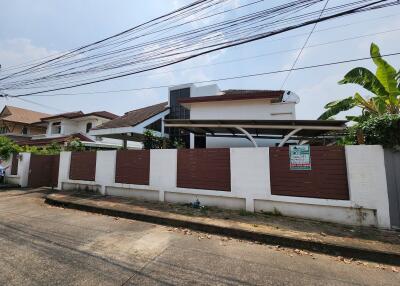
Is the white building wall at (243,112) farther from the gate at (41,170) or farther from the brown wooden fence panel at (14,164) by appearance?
the brown wooden fence panel at (14,164)

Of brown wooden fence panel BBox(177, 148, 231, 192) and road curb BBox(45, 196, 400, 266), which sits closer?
road curb BBox(45, 196, 400, 266)

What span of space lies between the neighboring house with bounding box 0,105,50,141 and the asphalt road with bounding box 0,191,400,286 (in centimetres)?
2979

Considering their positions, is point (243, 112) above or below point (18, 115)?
below

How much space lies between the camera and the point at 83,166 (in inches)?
431

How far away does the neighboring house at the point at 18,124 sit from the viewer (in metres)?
29.2

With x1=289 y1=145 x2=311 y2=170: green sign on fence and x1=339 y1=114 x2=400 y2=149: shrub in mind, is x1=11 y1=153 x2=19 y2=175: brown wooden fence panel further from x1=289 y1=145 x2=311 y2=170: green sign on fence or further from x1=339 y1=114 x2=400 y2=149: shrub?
x1=339 y1=114 x2=400 y2=149: shrub

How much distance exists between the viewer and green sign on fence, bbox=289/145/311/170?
21.0ft

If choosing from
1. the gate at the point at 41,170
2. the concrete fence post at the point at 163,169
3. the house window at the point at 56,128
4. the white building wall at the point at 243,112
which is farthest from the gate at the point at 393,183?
the house window at the point at 56,128

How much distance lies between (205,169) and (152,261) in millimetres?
4095

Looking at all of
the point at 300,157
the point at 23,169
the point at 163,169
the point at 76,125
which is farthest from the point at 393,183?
the point at 76,125

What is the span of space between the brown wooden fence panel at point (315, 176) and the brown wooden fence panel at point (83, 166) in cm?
813

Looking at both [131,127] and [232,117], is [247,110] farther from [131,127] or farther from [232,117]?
[131,127]

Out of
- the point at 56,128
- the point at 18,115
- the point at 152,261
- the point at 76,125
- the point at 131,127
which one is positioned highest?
the point at 18,115

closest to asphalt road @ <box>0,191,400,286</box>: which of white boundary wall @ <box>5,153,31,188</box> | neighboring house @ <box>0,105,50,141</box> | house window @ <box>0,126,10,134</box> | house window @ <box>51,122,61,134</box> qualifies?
white boundary wall @ <box>5,153,31,188</box>
